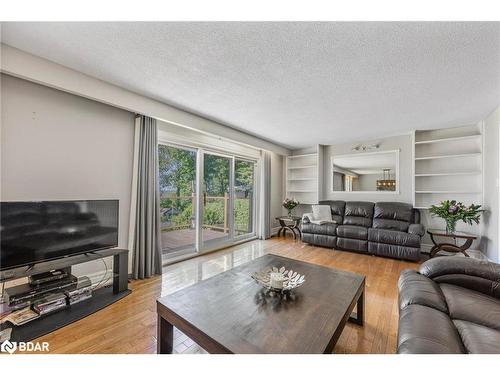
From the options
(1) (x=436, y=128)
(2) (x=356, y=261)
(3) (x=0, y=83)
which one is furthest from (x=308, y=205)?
(3) (x=0, y=83)

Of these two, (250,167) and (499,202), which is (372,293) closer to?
(499,202)

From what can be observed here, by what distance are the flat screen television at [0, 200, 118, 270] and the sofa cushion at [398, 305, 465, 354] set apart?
2579 millimetres

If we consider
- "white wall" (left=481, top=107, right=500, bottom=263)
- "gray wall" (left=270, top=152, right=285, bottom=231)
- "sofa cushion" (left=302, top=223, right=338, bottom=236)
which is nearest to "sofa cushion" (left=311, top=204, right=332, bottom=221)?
"sofa cushion" (left=302, top=223, right=338, bottom=236)

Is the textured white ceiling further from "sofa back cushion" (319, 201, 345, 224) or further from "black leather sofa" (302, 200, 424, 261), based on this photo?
"sofa back cushion" (319, 201, 345, 224)

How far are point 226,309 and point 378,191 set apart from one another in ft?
14.8

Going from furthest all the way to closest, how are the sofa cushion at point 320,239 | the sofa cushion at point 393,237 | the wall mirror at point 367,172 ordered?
the wall mirror at point 367,172
the sofa cushion at point 320,239
the sofa cushion at point 393,237

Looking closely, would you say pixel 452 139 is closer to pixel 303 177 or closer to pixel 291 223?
pixel 303 177

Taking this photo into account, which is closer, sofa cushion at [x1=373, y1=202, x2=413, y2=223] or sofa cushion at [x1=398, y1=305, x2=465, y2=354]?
sofa cushion at [x1=398, y1=305, x2=465, y2=354]

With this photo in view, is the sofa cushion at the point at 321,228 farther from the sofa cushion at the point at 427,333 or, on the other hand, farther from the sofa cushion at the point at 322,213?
the sofa cushion at the point at 427,333

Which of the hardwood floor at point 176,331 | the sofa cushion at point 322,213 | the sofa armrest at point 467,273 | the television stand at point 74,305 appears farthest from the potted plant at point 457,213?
the television stand at point 74,305

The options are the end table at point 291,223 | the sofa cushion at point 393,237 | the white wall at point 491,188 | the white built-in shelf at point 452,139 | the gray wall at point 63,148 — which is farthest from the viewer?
the end table at point 291,223

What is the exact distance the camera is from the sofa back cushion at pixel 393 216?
389cm

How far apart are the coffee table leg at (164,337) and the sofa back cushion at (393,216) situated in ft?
13.0

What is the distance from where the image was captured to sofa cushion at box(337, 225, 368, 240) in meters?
3.88
